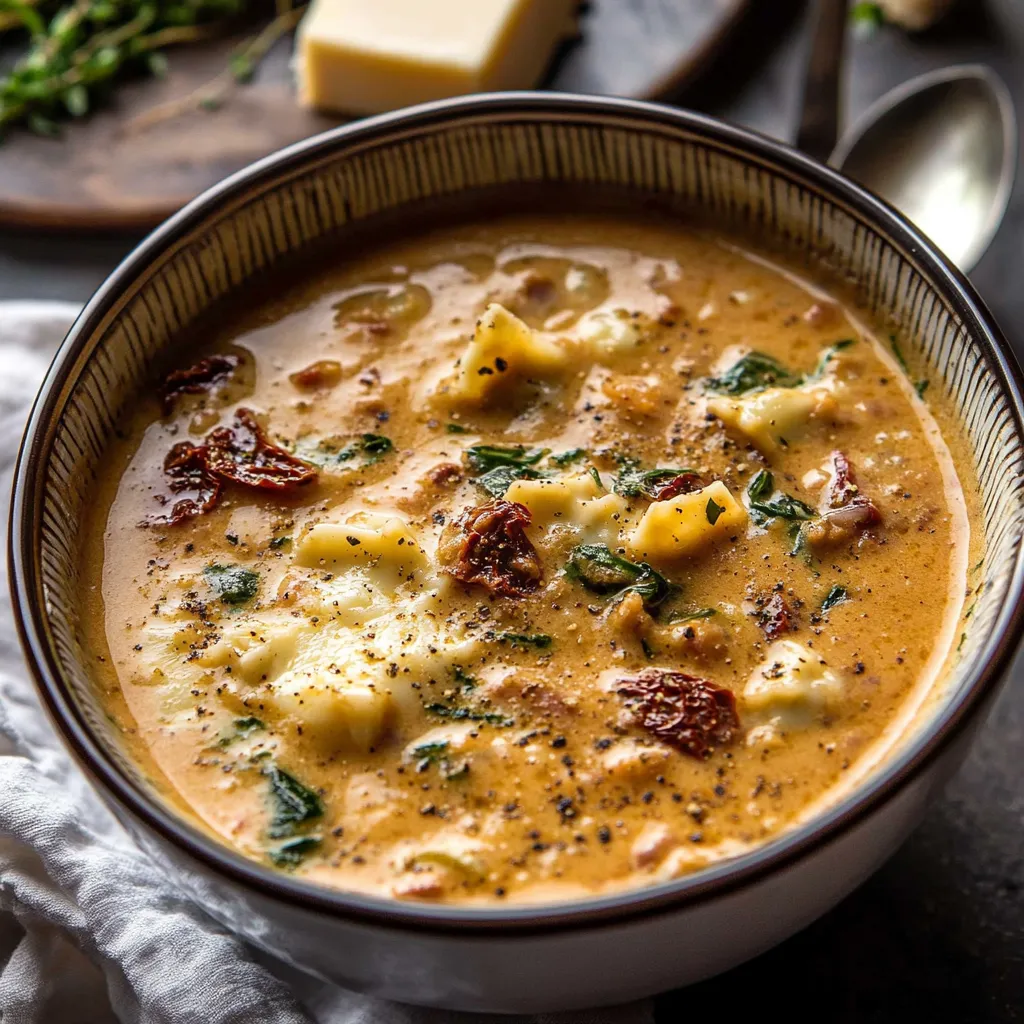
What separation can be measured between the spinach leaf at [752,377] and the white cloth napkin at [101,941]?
4.14ft

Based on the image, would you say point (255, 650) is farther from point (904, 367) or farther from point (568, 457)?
point (904, 367)

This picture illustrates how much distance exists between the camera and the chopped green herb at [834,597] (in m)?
2.62

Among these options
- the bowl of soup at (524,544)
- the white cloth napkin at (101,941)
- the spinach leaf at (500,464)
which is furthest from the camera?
the spinach leaf at (500,464)

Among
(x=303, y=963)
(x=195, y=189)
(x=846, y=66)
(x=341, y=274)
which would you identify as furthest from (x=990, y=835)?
(x=195, y=189)

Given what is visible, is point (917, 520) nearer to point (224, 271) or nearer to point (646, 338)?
point (646, 338)

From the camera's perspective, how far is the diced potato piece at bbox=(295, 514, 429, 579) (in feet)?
8.87

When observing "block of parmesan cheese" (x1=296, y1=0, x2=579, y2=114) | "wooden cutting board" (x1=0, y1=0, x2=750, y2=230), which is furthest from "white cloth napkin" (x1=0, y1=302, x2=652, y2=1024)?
"block of parmesan cheese" (x1=296, y1=0, x2=579, y2=114)

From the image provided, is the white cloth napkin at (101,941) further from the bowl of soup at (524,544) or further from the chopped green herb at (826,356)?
the chopped green herb at (826,356)

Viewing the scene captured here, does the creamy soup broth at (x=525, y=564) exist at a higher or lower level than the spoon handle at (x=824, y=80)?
lower

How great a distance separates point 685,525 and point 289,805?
88cm

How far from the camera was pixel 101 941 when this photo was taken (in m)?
2.66

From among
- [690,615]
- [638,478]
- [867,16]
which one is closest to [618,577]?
[690,615]

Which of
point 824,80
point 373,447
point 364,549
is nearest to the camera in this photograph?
point 364,549

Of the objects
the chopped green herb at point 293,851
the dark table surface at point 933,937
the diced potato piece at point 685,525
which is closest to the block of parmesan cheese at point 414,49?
the diced potato piece at point 685,525
